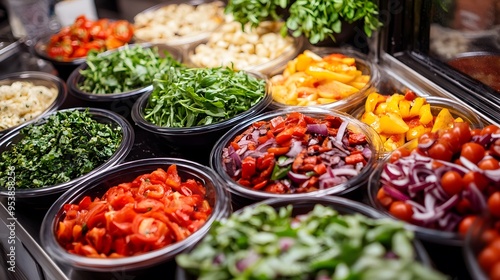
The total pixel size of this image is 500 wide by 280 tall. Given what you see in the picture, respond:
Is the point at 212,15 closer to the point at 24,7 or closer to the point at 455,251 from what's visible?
the point at 24,7

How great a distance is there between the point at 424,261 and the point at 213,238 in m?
0.57

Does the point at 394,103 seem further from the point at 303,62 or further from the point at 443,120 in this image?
the point at 303,62

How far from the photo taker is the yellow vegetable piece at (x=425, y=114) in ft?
6.73

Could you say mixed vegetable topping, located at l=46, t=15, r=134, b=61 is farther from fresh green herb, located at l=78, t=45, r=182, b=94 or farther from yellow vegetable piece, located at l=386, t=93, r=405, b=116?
yellow vegetable piece, located at l=386, t=93, r=405, b=116

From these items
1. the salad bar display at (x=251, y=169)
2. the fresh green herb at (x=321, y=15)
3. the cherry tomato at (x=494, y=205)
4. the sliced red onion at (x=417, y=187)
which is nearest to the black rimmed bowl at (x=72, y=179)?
the salad bar display at (x=251, y=169)

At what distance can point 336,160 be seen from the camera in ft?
5.98

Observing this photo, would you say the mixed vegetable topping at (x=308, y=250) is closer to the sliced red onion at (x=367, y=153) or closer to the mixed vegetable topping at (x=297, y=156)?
the mixed vegetable topping at (x=297, y=156)

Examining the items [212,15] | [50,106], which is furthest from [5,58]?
[212,15]

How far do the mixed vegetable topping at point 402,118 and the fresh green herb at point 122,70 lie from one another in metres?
1.18

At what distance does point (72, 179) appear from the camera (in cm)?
→ 208

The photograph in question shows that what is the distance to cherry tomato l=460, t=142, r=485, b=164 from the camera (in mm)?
1566

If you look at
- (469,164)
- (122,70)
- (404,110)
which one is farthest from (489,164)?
(122,70)

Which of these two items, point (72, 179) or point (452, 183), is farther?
point (72, 179)

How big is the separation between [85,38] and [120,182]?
1643 millimetres
